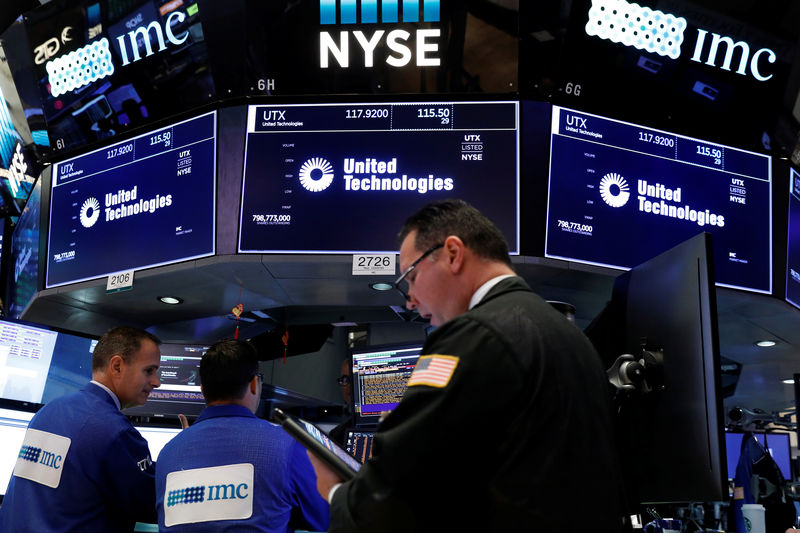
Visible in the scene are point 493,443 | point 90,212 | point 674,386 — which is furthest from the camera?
point 90,212

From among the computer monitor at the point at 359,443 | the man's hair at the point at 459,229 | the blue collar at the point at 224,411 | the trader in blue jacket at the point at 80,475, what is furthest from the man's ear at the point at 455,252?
the computer monitor at the point at 359,443

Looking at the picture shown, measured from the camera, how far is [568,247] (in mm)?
3311

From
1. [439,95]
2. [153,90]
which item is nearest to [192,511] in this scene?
[439,95]

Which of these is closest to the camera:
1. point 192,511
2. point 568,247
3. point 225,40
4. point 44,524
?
point 192,511

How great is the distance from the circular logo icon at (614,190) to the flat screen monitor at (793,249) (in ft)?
3.08

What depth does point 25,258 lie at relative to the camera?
4.66 meters

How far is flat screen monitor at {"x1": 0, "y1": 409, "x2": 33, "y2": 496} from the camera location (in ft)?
11.2

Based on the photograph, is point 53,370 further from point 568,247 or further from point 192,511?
point 568,247

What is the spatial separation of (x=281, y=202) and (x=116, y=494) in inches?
55.8

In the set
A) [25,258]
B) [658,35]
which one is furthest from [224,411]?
[25,258]

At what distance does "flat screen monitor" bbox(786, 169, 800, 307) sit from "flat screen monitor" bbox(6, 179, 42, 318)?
3.93 metres

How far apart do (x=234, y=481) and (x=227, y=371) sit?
44cm

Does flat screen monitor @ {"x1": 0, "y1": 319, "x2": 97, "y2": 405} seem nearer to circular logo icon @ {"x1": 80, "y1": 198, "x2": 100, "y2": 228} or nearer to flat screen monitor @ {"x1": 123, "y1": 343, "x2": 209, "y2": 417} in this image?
flat screen monitor @ {"x1": 123, "y1": 343, "x2": 209, "y2": 417}

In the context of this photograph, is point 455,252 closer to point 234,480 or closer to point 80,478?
point 234,480
